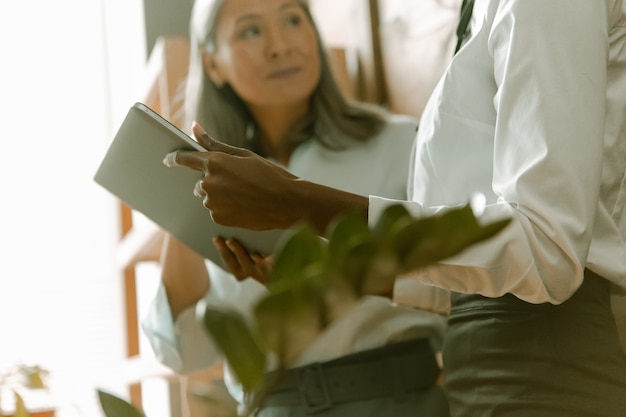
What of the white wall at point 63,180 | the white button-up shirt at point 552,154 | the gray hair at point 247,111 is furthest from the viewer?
the white wall at point 63,180

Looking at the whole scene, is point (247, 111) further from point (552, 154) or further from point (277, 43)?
point (552, 154)

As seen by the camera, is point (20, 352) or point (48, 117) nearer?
point (20, 352)

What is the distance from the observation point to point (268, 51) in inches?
62.5

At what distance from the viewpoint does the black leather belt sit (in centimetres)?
128

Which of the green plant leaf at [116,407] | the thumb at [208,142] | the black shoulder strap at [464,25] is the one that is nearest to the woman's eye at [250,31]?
the black shoulder strap at [464,25]

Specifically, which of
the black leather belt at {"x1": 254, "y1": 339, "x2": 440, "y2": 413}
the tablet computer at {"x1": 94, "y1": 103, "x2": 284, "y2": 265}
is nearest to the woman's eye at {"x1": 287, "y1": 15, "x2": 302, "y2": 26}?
the tablet computer at {"x1": 94, "y1": 103, "x2": 284, "y2": 265}

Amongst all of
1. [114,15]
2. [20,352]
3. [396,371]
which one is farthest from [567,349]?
[114,15]

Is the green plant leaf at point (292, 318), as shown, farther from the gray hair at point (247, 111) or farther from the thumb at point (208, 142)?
the gray hair at point (247, 111)

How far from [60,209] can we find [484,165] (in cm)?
237

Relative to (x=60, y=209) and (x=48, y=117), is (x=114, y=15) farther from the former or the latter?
(x=60, y=209)

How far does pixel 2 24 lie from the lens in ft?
10.0

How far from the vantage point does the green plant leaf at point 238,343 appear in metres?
0.26

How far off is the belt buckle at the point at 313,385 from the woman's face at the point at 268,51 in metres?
0.51

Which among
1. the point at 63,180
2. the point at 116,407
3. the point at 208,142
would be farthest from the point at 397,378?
the point at 63,180
